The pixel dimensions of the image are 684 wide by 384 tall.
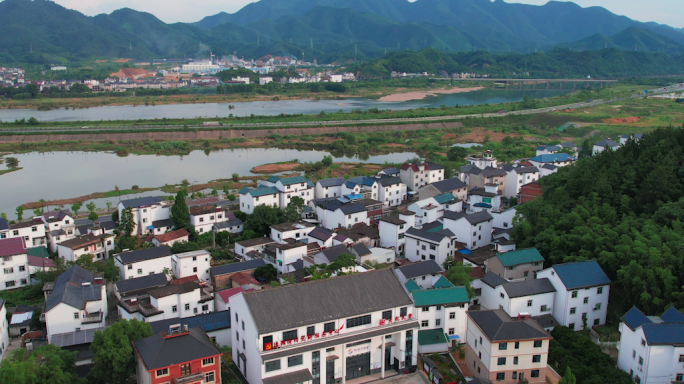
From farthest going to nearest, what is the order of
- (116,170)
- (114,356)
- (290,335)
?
(116,170) → (290,335) → (114,356)

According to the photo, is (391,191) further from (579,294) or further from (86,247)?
(86,247)

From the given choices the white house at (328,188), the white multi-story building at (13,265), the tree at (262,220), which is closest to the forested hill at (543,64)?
the white house at (328,188)

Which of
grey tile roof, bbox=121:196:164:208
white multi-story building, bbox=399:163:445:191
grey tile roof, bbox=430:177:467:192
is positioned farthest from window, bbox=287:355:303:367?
white multi-story building, bbox=399:163:445:191

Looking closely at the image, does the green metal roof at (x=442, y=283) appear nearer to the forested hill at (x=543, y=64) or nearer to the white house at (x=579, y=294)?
the white house at (x=579, y=294)

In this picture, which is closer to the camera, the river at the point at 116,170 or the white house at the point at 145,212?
the white house at the point at 145,212

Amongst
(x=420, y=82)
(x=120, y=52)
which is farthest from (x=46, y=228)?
(x=120, y=52)

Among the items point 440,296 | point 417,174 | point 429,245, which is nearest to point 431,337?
point 440,296
